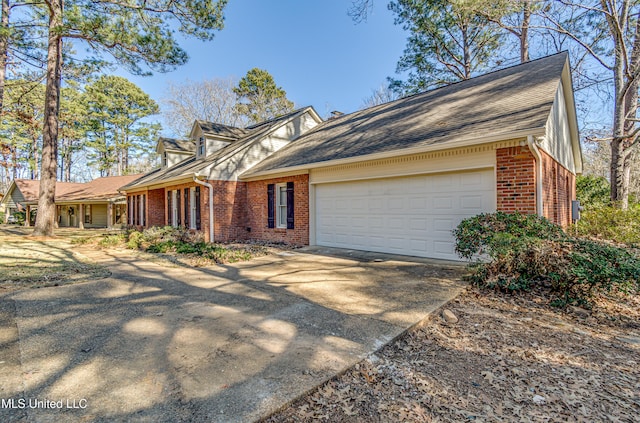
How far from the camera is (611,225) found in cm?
974

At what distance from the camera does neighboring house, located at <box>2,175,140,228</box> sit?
23750 mm

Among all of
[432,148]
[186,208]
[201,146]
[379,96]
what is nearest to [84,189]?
[201,146]

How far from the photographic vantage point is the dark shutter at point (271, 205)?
453 inches

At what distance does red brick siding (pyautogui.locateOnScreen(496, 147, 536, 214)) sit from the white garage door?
0.23m

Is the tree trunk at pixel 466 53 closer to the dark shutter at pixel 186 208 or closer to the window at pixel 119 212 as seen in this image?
the dark shutter at pixel 186 208

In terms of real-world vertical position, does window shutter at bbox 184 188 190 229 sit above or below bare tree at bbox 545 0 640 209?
below

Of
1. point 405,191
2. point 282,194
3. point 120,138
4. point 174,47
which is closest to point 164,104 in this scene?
point 120,138

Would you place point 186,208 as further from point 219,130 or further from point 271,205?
point 271,205

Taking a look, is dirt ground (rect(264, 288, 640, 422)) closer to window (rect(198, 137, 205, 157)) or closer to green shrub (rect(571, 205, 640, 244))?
green shrub (rect(571, 205, 640, 244))

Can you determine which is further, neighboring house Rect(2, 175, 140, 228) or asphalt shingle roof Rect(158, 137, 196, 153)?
neighboring house Rect(2, 175, 140, 228)

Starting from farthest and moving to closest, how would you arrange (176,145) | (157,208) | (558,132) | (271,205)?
(176,145) < (157,208) < (271,205) < (558,132)

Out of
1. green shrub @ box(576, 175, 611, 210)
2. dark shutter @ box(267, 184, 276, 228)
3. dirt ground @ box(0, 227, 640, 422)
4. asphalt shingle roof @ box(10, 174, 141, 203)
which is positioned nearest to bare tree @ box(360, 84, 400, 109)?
green shrub @ box(576, 175, 611, 210)

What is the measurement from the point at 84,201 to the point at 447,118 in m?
26.8

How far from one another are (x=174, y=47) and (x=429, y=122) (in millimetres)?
10680
